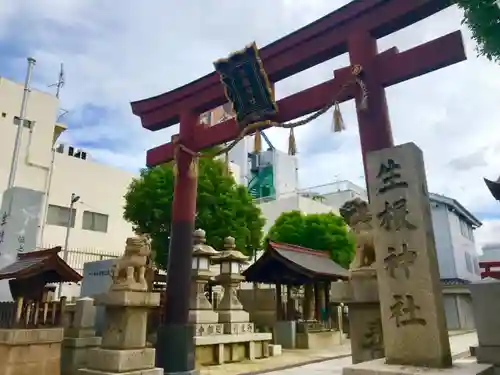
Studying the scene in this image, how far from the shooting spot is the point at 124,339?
24.0 ft

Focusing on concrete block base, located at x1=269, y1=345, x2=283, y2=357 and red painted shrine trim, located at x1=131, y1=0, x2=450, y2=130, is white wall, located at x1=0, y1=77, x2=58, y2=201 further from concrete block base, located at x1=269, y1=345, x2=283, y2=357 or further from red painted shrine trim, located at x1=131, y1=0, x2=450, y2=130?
concrete block base, located at x1=269, y1=345, x2=283, y2=357

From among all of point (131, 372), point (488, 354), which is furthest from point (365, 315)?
point (131, 372)

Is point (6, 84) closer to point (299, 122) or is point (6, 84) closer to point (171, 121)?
point (171, 121)

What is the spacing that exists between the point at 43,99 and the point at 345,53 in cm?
1992

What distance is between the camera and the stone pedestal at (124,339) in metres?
7.12

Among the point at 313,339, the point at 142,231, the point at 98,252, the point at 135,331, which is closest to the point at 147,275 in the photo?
the point at 135,331

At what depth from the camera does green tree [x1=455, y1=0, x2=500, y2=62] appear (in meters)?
5.13

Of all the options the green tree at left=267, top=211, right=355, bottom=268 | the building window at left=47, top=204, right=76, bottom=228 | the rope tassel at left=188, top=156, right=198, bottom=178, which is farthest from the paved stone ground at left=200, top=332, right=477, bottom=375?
the building window at left=47, top=204, right=76, bottom=228

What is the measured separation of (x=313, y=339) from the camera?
1560 cm

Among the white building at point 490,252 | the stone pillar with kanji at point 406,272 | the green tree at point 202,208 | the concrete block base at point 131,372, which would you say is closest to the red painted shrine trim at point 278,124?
the stone pillar with kanji at point 406,272

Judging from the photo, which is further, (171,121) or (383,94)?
(171,121)

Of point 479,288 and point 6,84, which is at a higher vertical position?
point 6,84

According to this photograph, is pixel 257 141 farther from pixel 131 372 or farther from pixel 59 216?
pixel 59 216

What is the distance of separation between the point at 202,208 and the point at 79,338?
37.0 feet
